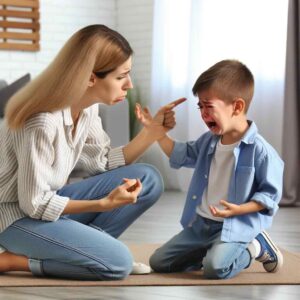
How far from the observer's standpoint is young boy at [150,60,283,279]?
2.67m

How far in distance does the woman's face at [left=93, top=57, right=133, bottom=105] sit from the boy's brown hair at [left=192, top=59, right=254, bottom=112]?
0.80 feet

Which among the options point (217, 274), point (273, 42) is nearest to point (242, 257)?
point (217, 274)

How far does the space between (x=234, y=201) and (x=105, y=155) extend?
1.56ft

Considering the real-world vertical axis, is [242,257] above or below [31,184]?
below

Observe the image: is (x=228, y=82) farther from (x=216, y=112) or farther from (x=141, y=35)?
(x=141, y=35)

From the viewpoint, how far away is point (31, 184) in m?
2.48

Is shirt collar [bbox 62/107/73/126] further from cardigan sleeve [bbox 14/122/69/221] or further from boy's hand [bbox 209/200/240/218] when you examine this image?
boy's hand [bbox 209/200/240/218]

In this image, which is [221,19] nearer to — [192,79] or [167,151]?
[192,79]

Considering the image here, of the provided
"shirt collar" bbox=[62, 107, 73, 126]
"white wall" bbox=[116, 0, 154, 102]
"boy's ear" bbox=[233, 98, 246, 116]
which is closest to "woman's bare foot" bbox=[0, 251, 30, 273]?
"shirt collar" bbox=[62, 107, 73, 126]

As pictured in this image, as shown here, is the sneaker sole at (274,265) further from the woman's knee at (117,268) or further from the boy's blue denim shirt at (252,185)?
the woman's knee at (117,268)

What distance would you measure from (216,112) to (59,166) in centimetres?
51

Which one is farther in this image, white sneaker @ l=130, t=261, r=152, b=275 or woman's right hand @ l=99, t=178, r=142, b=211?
white sneaker @ l=130, t=261, r=152, b=275

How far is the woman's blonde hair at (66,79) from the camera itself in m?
2.53

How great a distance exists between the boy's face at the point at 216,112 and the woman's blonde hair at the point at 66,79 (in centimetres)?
34
